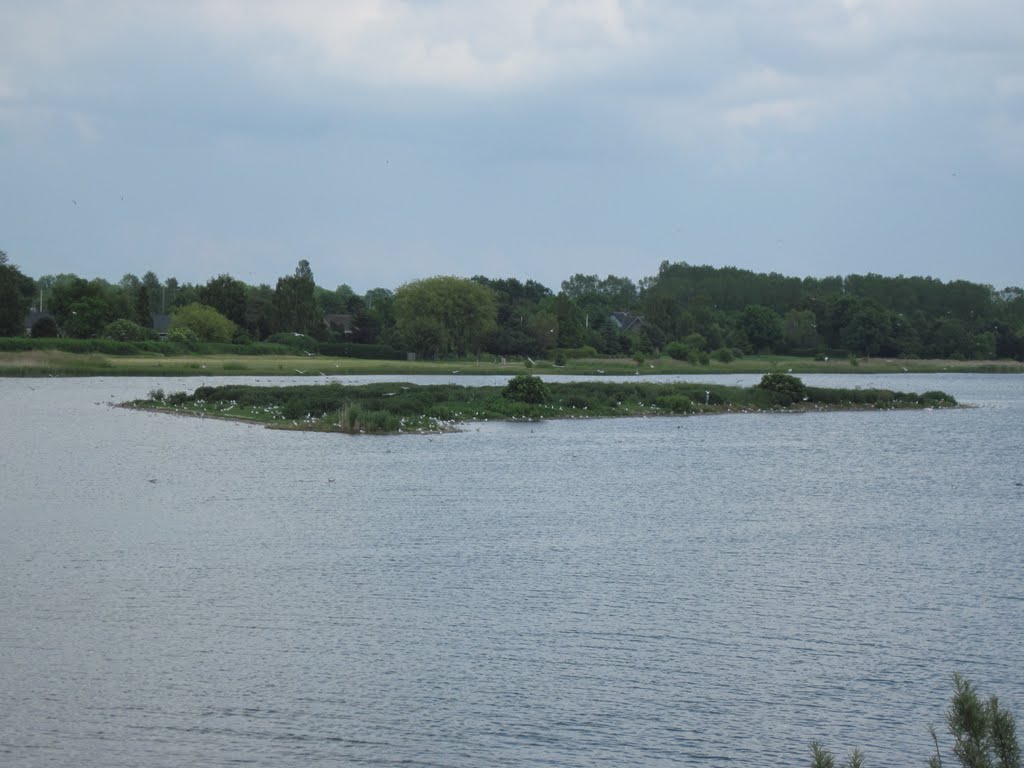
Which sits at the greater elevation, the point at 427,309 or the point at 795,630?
the point at 427,309

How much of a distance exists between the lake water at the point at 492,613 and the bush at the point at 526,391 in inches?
946

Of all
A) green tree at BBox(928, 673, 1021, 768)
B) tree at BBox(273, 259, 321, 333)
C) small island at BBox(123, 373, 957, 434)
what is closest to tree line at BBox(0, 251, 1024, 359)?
tree at BBox(273, 259, 321, 333)

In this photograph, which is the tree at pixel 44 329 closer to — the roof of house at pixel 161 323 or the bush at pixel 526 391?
the roof of house at pixel 161 323

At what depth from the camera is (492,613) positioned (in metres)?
18.8

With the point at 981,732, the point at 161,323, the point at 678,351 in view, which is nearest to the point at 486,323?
the point at 678,351

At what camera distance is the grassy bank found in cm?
10375

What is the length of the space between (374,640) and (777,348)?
15819 cm

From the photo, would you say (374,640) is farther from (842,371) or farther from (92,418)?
(842,371)

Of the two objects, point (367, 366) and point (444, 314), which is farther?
point (444, 314)

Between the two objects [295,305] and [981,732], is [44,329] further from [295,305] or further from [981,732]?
[981,732]

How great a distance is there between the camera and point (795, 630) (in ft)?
59.1

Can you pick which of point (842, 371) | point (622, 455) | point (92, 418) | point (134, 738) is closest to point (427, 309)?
point (842, 371)

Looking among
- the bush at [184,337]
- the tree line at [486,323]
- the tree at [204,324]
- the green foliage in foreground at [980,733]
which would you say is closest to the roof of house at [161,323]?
the tree line at [486,323]

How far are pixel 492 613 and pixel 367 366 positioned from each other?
3787 inches
